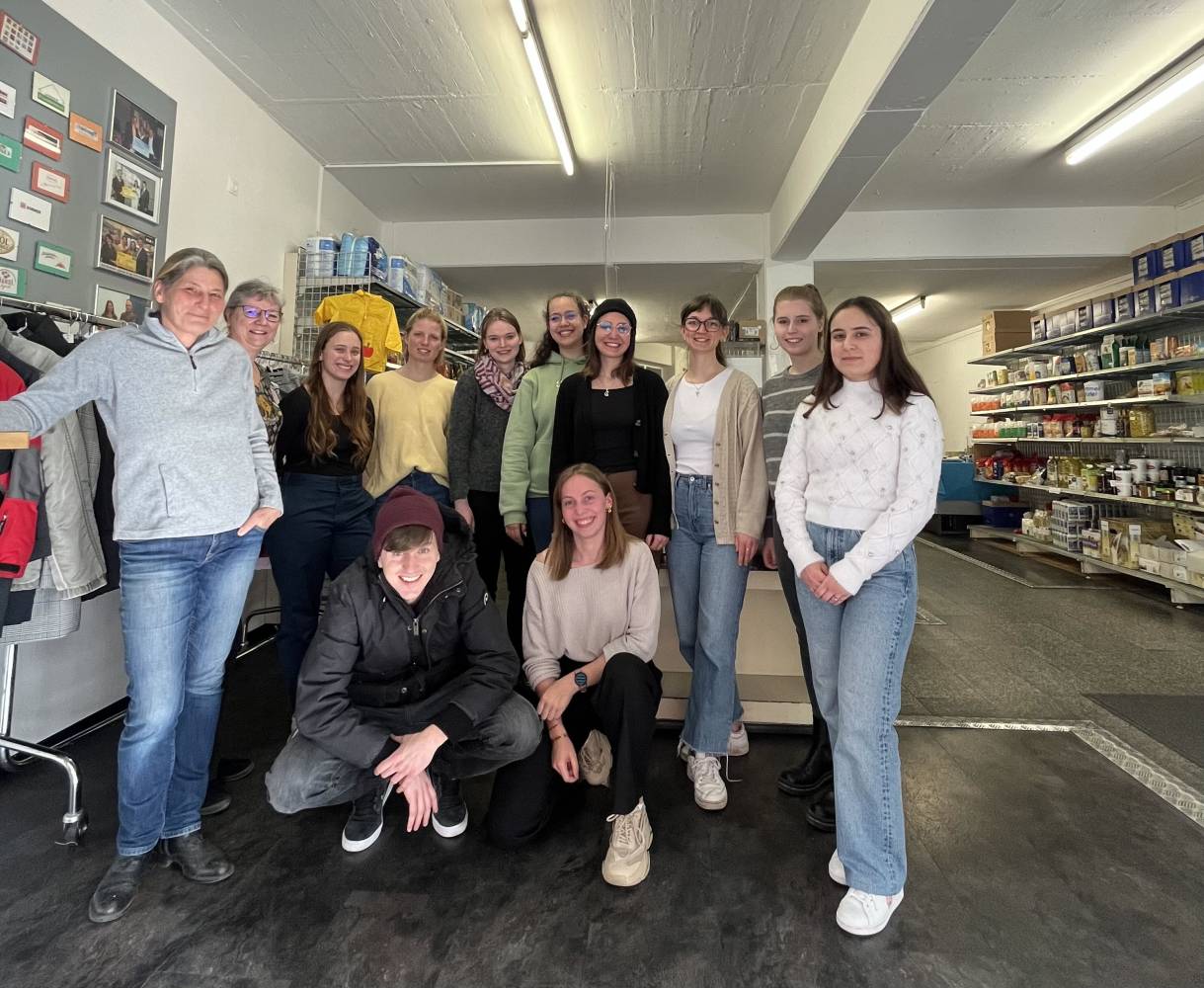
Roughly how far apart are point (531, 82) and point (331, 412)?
8.72 ft

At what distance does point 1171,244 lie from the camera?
457cm

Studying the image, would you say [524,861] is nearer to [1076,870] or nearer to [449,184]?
[1076,870]

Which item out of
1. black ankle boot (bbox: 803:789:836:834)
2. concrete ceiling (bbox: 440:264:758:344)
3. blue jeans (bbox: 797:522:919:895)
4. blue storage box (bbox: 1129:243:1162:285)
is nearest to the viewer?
blue jeans (bbox: 797:522:919:895)

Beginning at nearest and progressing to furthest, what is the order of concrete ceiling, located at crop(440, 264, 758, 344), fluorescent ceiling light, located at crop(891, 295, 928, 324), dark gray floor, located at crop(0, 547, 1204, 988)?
dark gray floor, located at crop(0, 547, 1204, 988), concrete ceiling, located at crop(440, 264, 758, 344), fluorescent ceiling light, located at crop(891, 295, 928, 324)

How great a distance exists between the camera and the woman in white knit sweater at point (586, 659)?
1.63 m

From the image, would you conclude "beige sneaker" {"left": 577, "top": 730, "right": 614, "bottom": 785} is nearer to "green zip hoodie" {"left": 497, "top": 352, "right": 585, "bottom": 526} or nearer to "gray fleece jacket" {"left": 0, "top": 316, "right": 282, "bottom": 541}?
"green zip hoodie" {"left": 497, "top": 352, "right": 585, "bottom": 526}

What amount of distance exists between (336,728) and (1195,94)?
5.66 metres

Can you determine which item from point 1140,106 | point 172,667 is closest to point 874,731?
point 172,667

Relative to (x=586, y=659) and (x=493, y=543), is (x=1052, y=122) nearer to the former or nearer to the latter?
(x=493, y=543)

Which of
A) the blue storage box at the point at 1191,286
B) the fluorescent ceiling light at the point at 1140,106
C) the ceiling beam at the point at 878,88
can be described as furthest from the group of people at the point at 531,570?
the blue storage box at the point at 1191,286

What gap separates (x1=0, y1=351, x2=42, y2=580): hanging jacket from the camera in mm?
1506

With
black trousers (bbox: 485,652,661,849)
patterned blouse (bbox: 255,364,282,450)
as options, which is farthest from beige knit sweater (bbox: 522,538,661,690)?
patterned blouse (bbox: 255,364,282,450)

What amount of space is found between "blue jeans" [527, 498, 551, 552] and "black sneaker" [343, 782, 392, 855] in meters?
0.94

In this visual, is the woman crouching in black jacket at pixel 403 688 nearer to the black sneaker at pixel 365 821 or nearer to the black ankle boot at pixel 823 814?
the black sneaker at pixel 365 821
